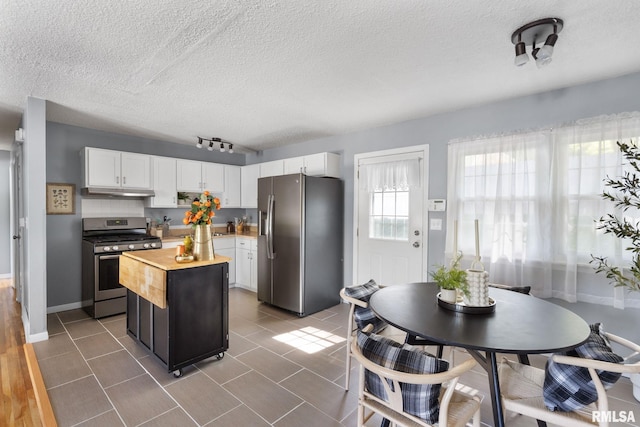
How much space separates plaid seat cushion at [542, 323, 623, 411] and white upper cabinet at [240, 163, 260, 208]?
468cm

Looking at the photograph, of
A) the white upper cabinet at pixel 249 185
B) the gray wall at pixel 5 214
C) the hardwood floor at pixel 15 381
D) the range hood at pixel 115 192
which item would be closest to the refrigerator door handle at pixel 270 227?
the white upper cabinet at pixel 249 185

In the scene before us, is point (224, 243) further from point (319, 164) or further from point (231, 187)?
point (319, 164)

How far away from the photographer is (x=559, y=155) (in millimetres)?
2727

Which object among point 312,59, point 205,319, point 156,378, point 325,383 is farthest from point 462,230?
point 156,378

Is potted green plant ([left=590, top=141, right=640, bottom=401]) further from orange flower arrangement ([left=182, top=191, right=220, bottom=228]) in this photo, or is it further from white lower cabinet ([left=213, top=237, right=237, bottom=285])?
white lower cabinet ([left=213, top=237, right=237, bottom=285])

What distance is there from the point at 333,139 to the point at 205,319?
3.11 metres

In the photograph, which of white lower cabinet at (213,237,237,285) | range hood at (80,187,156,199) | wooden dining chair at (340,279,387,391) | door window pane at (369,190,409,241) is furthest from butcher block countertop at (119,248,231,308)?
door window pane at (369,190,409,241)

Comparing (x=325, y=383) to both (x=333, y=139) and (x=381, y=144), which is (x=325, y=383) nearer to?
(x=381, y=144)

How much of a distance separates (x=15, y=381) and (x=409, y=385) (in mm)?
3060

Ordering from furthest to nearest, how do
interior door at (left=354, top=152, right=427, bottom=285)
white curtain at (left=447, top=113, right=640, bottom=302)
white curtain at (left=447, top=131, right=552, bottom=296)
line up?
interior door at (left=354, top=152, right=427, bottom=285) < white curtain at (left=447, top=131, right=552, bottom=296) < white curtain at (left=447, top=113, right=640, bottom=302)

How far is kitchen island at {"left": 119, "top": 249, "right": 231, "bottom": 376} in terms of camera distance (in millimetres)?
2400

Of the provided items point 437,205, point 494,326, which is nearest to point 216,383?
point 494,326

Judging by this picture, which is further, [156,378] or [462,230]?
[462,230]

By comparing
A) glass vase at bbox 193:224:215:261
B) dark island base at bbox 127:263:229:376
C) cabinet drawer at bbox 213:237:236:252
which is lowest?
dark island base at bbox 127:263:229:376
